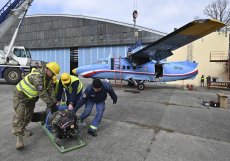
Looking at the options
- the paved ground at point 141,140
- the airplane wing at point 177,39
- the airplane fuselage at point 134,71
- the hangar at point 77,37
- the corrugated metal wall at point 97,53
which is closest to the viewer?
the paved ground at point 141,140

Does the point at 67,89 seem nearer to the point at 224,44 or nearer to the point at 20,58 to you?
the point at 20,58

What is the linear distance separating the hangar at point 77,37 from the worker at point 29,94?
679 inches

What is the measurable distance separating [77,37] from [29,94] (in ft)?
70.2

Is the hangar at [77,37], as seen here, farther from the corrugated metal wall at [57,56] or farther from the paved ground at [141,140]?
the paved ground at [141,140]

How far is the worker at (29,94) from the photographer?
3547 mm

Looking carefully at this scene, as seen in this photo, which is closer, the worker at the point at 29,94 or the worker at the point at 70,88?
the worker at the point at 29,94

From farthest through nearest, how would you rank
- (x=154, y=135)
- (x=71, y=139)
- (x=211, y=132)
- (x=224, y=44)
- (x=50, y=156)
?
1. (x=224, y=44)
2. (x=211, y=132)
3. (x=154, y=135)
4. (x=71, y=139)
5. (x=50, y=156)

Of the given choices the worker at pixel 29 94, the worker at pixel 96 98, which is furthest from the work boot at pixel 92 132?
the worker at pixel 29 94

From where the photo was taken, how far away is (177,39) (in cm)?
1023

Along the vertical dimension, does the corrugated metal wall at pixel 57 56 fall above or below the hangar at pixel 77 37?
below

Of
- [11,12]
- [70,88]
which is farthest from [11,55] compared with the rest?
[70,88]

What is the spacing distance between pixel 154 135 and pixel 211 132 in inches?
66.6

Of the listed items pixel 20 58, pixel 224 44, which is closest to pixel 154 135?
pixel 20 58

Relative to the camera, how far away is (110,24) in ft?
71.6
